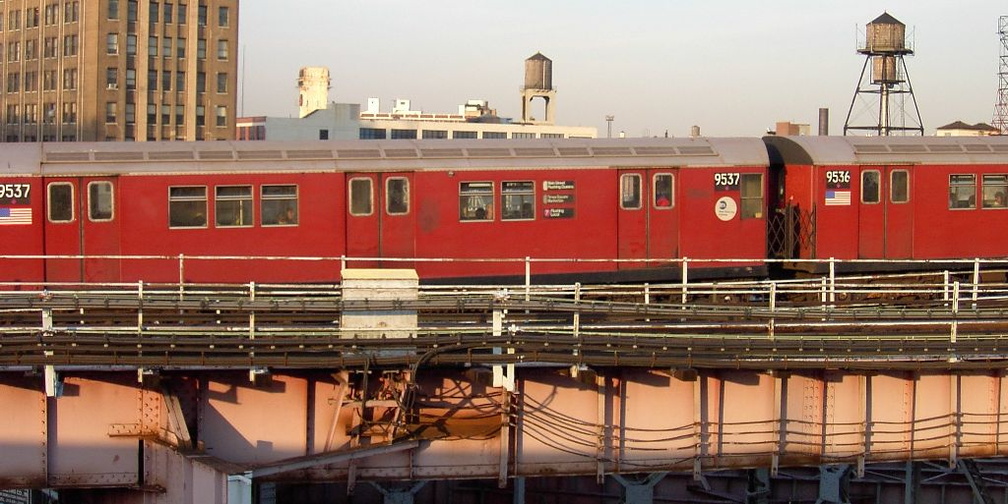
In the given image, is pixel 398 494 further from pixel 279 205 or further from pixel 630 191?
pixel 630 191

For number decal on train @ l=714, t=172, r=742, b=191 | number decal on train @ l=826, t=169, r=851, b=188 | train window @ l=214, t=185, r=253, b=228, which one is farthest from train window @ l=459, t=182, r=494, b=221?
number decal on train @ l=826, t=169, r=851, b=188

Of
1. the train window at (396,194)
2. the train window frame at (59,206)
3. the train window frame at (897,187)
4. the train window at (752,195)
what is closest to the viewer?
the train window frame at (59,206)

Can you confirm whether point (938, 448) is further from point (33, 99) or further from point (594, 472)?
point (33, 99)

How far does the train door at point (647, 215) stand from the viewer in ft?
91.7

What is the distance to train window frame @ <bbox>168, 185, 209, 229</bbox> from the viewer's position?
84.0ft

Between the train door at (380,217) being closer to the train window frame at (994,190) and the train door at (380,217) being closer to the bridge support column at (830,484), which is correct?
the bridge support column at (830,484)

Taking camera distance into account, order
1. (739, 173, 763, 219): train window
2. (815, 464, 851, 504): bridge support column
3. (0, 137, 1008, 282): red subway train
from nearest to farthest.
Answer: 1. (0, 137, 1008, 282): red subway train
2. (815, 464, 851, 504): bridge support column
3. (739, 173, 763, 219): train window

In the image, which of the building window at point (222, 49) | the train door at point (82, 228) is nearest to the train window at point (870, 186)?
the train door at point (82, 228)

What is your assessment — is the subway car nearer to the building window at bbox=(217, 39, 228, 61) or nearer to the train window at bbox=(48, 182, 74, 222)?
the train window at bbox=(48, 182, 74, 222)

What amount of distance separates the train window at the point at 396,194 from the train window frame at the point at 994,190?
13633 millimetres

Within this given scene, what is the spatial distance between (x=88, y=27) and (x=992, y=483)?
81836mm

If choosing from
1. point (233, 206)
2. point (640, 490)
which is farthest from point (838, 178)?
point (233, 206)

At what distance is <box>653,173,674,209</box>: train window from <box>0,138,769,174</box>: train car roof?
0.31 metres

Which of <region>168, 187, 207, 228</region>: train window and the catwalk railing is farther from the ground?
<region>168, 187, 207, 228</region>: train window
